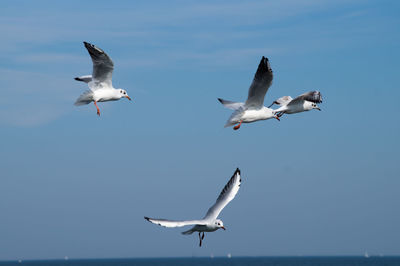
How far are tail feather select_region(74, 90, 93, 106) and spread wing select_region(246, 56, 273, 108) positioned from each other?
5.69 m

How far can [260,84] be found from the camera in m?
24.5

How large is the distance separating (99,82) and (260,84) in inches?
240

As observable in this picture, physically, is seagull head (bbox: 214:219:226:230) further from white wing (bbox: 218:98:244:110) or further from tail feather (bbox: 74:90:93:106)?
tail feather (bbox: 74:90:93:106)

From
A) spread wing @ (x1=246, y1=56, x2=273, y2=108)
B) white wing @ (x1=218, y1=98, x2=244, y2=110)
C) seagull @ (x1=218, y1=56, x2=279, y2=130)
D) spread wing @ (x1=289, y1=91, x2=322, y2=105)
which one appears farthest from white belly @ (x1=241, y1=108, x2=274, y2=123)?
spread wing @ (x1=289, y1=91, x2=322, y2=105)

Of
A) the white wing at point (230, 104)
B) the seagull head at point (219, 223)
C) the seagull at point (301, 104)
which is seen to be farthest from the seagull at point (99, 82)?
the seagull at point (301, 104)

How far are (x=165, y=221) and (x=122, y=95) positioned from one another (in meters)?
8.84

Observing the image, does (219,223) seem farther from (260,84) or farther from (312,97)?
(312,97)

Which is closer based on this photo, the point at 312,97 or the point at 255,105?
the point at 255,105

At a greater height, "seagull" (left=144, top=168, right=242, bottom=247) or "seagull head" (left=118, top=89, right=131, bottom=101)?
"seagull head" (left=118, top=89, right=131, bottom=101)

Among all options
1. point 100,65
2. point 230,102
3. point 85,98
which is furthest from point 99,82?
point 230,102

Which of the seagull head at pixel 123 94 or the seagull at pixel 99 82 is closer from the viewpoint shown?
the seagull at pixel 99 82

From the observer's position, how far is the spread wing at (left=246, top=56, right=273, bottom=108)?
2364cm

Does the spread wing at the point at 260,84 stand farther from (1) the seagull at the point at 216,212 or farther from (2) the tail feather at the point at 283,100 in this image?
(2) the tail feather at the point at 283,100

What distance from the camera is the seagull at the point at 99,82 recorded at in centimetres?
2558
